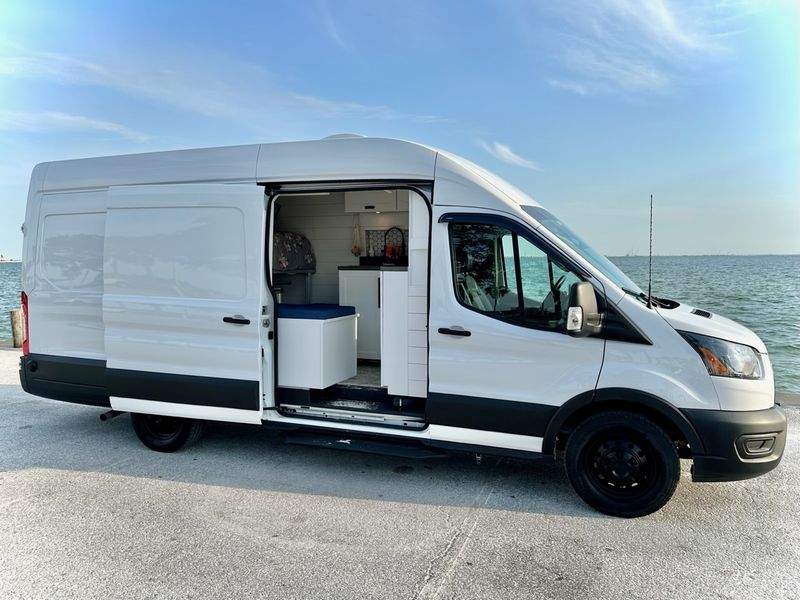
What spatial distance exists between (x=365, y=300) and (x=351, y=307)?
118 centimetres

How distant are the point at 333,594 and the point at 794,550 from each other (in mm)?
2685

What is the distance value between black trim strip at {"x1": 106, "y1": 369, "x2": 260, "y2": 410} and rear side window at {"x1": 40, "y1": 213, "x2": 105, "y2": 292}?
867 millimetres

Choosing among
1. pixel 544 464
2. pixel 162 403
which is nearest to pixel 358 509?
pixel 544 464

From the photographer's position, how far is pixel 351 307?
18.2ft

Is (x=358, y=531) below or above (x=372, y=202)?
Result: below

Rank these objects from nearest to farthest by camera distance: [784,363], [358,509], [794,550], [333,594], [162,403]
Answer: [333,594]
[794,550]
[358,509]
[162,403]
[784,363]

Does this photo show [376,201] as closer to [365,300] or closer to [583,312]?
[365,300]

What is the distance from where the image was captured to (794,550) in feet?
10.5

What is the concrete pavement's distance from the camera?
2.82m

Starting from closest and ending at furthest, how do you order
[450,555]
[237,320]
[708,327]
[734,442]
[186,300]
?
[450,555]
[734,442]
[708,327]
[237,320]
[186,300]

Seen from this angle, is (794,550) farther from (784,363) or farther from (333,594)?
(784,363)

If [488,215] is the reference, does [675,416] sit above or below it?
below

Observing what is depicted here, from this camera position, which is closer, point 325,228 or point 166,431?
point 166,431

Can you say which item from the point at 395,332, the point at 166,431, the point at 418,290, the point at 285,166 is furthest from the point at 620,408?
the point at 166,431
